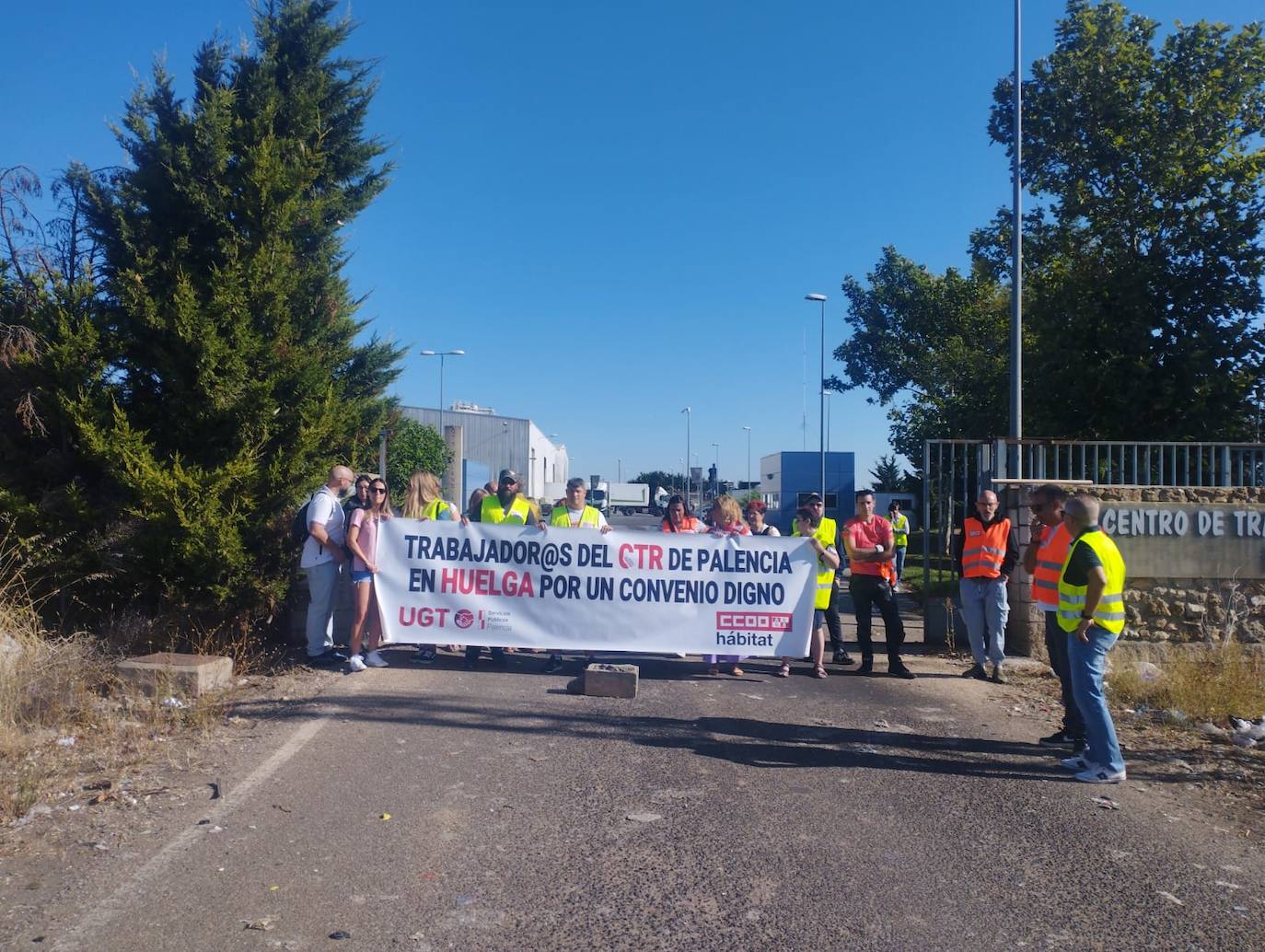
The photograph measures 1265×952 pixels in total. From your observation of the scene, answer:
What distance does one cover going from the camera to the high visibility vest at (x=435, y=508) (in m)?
10.0

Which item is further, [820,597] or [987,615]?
[987,615]

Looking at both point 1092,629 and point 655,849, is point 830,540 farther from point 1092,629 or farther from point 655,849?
point 655,849

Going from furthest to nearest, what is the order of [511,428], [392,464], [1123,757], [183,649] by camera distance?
[511,428], [392,464], [183,649], [1123,757]

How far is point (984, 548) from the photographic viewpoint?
9906 mm

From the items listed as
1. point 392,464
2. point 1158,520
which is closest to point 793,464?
point 392,464

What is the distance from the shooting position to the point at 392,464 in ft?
91.1

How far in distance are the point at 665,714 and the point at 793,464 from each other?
3558 centimetres

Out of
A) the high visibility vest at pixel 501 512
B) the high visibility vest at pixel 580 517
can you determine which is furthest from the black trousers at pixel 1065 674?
the high visibility vest at pixel 501 512

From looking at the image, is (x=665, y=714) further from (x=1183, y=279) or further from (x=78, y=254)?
(x=1183, y=279)


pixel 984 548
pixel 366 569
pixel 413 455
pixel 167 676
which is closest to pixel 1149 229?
pixel 984 548

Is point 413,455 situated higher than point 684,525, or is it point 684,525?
point 413,455

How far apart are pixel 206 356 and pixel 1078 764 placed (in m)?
8.38

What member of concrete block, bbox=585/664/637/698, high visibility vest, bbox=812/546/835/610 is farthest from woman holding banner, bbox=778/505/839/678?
concrete block, bbox=585/664/637/698

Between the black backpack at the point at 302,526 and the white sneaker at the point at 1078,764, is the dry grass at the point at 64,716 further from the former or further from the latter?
the white sneaker at the point at 1078,764
